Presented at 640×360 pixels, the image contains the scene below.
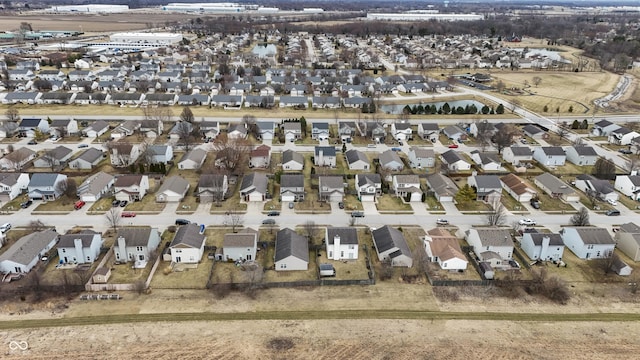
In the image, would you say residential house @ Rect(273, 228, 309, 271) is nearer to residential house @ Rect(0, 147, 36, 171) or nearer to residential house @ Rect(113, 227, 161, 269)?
residential house @ Rect(113, 227, 161, 269)

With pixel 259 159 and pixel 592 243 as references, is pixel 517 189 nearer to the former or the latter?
pixel 592 243

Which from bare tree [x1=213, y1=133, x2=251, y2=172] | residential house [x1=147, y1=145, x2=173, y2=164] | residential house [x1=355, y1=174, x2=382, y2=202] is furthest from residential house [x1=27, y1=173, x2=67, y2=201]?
residential house [x1=355, y1=174, x2=382, y2=202]

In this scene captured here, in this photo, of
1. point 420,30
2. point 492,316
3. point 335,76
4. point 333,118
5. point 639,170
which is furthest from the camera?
point 420,30

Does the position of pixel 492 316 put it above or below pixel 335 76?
below

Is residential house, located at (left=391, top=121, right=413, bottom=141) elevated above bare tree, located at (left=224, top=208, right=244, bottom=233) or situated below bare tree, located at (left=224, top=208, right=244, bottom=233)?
above

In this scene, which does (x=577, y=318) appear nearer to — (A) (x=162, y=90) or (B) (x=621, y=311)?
(B) (x=621, y=311)

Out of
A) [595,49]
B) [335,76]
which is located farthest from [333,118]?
[595,49]

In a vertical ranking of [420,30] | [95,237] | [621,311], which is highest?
[420,30]
